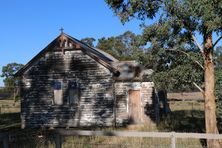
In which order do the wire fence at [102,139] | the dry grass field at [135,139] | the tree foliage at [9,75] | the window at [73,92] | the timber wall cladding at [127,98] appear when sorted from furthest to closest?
the tree foliage at [9,75]
the window at [73,92]
the timber wall cladding at [127,98]
the dry grass field at [135,139]
the wire fence at [102,139]

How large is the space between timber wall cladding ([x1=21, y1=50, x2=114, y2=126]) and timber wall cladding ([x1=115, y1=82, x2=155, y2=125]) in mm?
599

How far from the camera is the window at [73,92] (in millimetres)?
29297

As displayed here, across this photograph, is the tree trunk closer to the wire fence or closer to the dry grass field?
the dry grass field

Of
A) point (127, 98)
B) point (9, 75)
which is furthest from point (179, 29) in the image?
point (9, 75)

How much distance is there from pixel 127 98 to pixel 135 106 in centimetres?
80

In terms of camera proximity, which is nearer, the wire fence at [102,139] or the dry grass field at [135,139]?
the wire fence at [102,139]

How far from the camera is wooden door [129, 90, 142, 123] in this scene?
2909 cm

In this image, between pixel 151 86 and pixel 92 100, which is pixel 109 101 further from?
pixel 151 86

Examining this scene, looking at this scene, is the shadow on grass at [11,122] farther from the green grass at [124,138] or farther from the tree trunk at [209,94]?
the tree trunk at [209,94]

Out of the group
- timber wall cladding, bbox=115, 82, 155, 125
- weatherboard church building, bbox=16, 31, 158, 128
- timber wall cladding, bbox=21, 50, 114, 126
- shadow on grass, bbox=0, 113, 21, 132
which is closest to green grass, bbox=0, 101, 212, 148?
shadow on grass, bbox=0, 113, 21, 132

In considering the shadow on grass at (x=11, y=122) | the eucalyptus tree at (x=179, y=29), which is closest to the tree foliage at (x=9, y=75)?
the shadow on grass at (x=11, y=122)

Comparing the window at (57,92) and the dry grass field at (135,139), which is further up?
the window at (57,92)

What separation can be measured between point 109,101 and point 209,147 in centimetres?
1429

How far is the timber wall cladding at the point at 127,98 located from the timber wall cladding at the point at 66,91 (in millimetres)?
599
